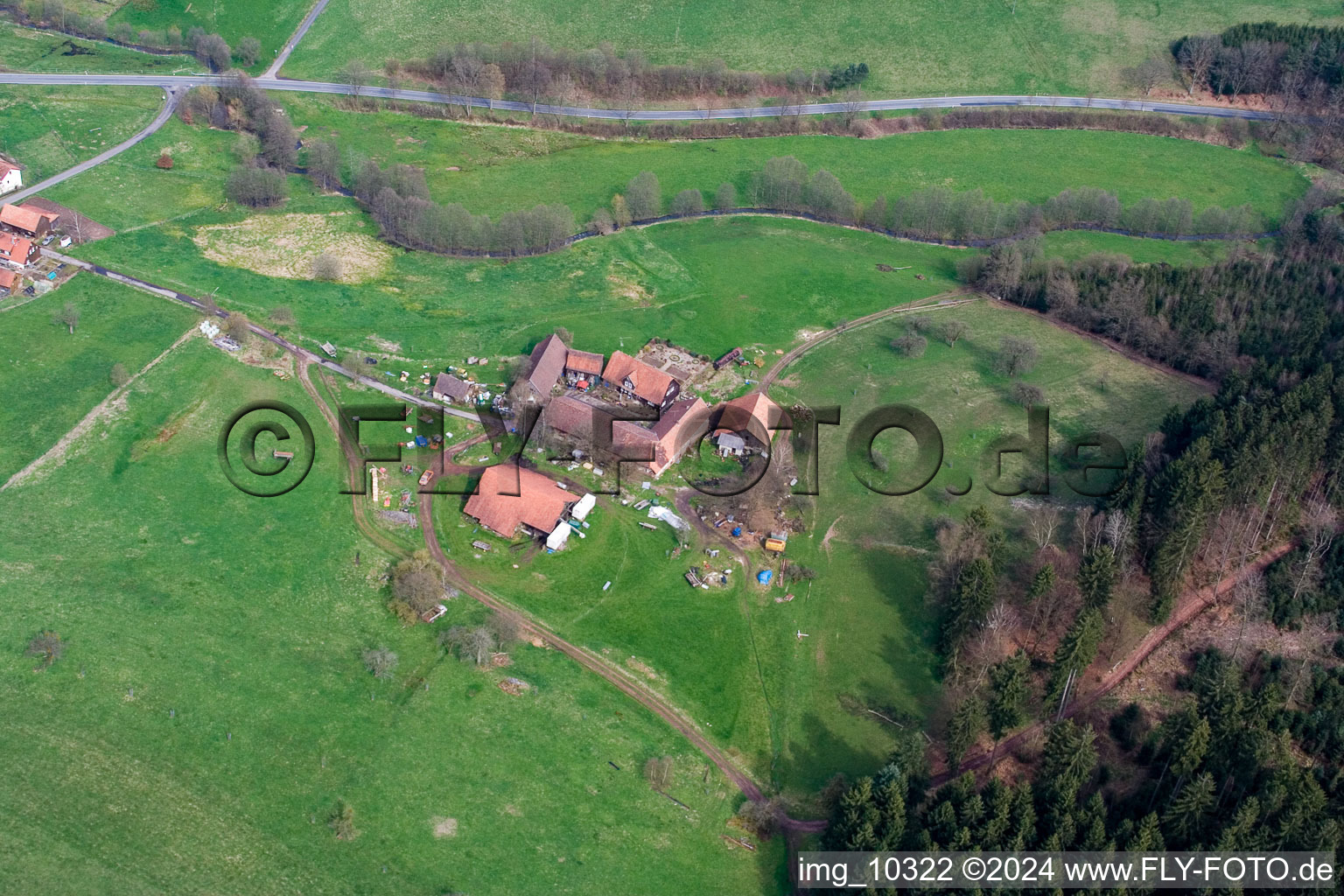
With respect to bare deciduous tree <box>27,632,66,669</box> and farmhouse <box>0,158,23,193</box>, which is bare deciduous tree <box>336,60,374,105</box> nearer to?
farmhouse <box>0,158,23,193</box>

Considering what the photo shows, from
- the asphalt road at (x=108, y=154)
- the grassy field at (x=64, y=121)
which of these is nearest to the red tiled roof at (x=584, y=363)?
the asphalt road at (x=108, y=154)

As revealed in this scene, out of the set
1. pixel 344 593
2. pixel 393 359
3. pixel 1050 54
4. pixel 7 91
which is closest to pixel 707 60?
pixel 1050 54

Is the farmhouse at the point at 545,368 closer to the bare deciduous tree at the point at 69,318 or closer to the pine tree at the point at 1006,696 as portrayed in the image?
the bare deciduous tree at the point at 69,318

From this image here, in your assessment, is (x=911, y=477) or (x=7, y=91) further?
(x=7, y=91)

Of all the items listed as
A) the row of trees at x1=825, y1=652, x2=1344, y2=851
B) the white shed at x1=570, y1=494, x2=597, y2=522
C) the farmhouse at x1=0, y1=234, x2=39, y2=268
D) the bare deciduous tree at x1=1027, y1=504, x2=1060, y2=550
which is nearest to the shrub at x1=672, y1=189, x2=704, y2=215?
the white shed at x1=570, y1=494, x2=597, y2=522

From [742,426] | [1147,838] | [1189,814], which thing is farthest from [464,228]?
[1189,814]

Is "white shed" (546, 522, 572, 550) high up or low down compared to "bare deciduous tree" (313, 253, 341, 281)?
down

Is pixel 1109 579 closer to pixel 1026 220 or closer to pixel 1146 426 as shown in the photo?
pixel 1146 426

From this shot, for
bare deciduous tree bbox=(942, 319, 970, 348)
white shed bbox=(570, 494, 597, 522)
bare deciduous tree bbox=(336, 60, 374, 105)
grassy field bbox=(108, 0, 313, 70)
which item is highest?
grassy field bbox=(108, 0, 313, 70)
